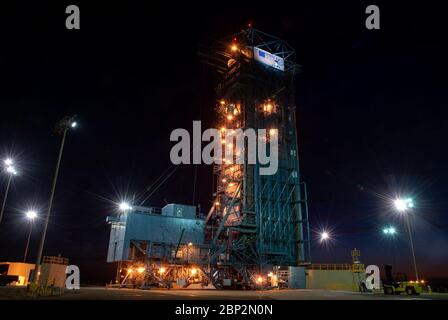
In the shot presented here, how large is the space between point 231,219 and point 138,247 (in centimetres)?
1406

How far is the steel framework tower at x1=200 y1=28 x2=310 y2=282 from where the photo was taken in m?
46.6

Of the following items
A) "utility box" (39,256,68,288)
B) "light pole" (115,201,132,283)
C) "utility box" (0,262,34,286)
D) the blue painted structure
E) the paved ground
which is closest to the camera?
the paved ground

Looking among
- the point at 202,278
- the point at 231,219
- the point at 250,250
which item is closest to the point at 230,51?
the point at 231,219

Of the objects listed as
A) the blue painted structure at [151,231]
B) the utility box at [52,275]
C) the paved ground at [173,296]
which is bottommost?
the paved ground at [173,296]

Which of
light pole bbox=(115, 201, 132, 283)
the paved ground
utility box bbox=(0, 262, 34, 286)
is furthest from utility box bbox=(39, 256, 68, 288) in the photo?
light pole bbox=(115, 201, 132, 283)

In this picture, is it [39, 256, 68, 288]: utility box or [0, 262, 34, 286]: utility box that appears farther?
[0, 262, 34, 286]: utility box

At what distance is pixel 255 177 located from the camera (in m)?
50.1

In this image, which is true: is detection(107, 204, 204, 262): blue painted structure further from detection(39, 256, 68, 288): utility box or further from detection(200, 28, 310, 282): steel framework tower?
detection(39, 256, 68, 288): utility box

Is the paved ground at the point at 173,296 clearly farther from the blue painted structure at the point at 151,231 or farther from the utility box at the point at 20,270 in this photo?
the blue painted structure at the point at 151,231

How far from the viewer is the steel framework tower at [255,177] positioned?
153 ft

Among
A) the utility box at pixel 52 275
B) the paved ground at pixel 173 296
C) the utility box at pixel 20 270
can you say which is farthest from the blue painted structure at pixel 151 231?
the paved ground at pixel 173 296

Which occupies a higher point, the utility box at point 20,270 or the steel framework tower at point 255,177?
the steel framework tower at point 255,177

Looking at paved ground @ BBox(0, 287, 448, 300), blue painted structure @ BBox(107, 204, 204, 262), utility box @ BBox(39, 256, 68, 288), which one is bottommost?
paved ground @ BBox(0, 287, 448, 300)

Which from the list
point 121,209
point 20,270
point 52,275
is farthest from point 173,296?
point 20,270
